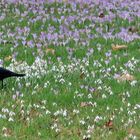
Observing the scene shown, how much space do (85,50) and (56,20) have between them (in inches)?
147

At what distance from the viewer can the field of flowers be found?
8883 mm

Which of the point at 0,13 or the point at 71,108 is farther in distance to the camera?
the point at 0,13

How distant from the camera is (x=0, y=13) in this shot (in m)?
18.5

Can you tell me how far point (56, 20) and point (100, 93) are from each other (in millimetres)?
7167

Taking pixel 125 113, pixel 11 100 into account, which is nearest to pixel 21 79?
pixel 11 100

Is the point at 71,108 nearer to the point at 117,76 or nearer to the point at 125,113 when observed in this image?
the point at 125,113

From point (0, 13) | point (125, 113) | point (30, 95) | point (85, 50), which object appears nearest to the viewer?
point (125, 113)

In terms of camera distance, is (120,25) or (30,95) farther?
(120,25)

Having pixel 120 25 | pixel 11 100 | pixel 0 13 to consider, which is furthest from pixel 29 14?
pixel 11 100

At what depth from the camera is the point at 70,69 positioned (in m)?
12.1

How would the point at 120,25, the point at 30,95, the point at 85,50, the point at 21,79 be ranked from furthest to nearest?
the point at 120,25, the point at 85,50, the point at 21,79, the point at 30,95

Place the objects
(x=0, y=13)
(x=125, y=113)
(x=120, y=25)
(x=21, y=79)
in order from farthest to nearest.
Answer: (x=0, y=13) → (x=120, y=25) → (x=21, y=79) → (x=125, y=113)

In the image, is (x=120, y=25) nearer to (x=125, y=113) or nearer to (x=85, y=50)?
(x=85, y=50)

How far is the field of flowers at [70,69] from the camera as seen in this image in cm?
888
